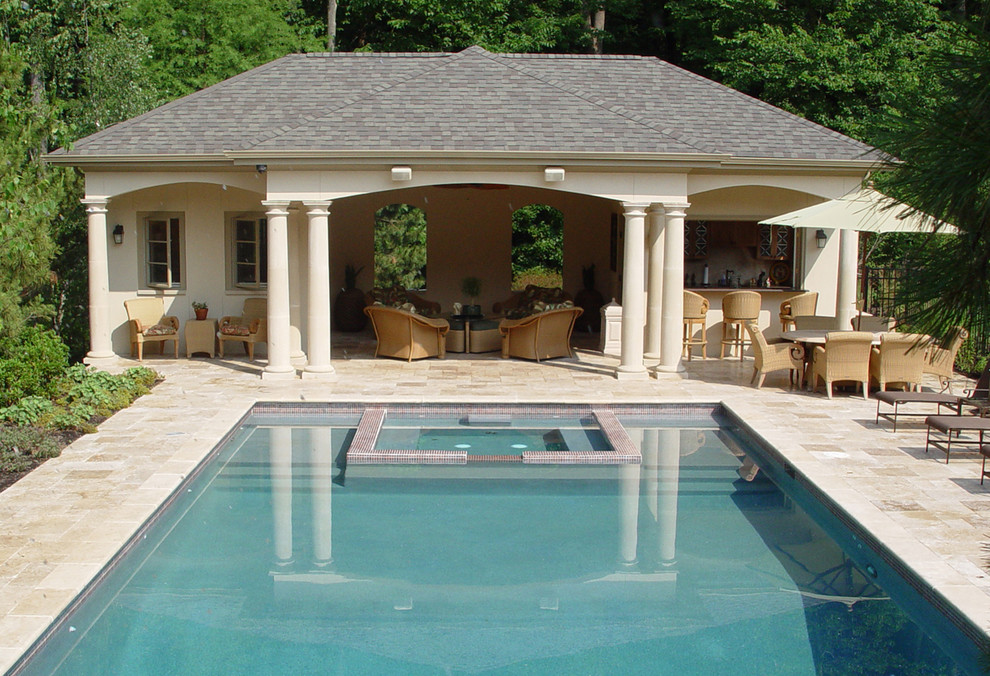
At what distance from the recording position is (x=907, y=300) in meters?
2.81

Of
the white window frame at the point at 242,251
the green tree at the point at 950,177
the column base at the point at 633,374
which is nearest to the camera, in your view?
the green tree at the point at 950,177

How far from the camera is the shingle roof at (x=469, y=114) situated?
548 inches

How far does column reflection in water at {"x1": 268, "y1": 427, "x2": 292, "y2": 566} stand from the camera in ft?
26.0

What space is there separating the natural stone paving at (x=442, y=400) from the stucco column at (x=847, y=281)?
1669mm

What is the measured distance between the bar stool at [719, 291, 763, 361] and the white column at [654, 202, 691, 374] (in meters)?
2.11

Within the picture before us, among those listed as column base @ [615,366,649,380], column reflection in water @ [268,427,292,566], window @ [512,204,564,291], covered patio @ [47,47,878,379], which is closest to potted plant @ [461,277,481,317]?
covered patio @ [47,47,878,379]

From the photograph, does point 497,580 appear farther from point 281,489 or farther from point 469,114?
point 469,114

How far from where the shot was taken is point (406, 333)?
1605 centimetres

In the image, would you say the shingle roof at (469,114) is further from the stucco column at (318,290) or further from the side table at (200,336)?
the side table at (200,336)

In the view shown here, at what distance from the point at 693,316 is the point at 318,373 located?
21.5 ft

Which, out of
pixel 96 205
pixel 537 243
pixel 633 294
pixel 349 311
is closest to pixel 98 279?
pixel 96 205

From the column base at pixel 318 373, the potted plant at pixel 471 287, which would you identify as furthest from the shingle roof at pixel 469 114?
the potted plant at pixel 471 287

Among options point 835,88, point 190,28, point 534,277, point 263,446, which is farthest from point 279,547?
point 190,28

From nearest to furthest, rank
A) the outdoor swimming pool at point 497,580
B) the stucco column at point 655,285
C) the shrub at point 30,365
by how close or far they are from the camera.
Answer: the outdoor swimming pool at point 497,580 < the shrub at point 30,365 < the stucco column at point 655,285
